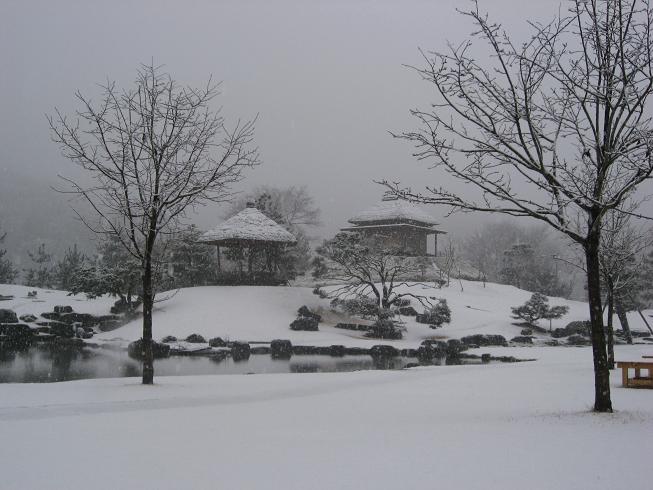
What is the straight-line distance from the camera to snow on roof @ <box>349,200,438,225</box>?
39.9 m

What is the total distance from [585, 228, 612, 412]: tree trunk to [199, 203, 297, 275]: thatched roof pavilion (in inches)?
936

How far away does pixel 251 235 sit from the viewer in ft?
98.8

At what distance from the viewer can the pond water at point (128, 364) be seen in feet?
50.4

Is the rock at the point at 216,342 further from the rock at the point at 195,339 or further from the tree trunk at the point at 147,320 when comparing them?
the tree trunk at the point at 147,320

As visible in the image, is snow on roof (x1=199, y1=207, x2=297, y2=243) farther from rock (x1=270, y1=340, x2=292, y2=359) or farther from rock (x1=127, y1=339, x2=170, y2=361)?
rock (x1=127, y1=339, x2=170, y2=361)

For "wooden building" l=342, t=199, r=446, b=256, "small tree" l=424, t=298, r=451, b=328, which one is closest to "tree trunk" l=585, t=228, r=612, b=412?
"small tree" l=424, t=298, r=451, b=328

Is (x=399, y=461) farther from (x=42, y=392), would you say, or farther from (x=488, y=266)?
(x=488, y=266)

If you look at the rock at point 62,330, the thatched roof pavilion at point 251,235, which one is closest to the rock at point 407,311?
the thatched roof pavilion at point 251,235

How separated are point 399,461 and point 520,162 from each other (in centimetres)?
453

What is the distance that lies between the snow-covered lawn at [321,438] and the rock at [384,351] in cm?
1117

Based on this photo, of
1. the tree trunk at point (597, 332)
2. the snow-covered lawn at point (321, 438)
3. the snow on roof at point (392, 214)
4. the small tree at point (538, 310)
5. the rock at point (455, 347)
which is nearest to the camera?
the snow-covered lawn at point (321, 438)

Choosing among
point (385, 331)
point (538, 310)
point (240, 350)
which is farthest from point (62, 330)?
point (538, 310)

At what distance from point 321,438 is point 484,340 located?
19756mm

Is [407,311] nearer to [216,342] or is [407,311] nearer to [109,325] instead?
[216,342]
